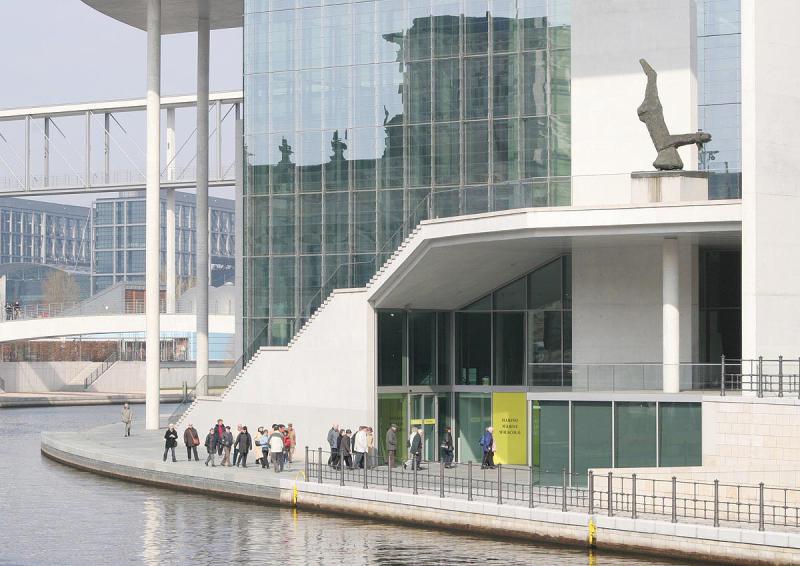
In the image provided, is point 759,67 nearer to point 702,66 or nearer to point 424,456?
point 702,66

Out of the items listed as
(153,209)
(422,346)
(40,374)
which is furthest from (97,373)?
(422,346)

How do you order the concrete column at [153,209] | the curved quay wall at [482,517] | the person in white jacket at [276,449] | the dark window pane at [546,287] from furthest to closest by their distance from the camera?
the concrete column at [153,209] → the dark window pane at [546,287] → the person in white jacket at [276,449] → the curved quay wall at [482,517]

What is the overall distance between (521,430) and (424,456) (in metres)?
3.37

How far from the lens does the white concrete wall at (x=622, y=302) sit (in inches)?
1638

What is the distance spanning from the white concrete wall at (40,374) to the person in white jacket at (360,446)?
229 feet

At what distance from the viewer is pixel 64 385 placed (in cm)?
10669

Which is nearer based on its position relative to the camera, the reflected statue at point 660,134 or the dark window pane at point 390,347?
the reflected statue at point 660,134

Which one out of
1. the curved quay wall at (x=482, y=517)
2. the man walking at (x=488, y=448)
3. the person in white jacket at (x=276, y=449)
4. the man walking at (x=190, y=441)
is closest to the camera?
the curved quay wall at (x=482, y=517)

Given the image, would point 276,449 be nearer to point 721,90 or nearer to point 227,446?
point 227,446

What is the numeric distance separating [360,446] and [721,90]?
15390 mm

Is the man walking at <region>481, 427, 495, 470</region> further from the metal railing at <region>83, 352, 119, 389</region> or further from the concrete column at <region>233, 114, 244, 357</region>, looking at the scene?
the metal railing at <region>83, 352, 119, 389</region>

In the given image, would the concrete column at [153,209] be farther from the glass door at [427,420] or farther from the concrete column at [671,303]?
the concrete column at [671,303]

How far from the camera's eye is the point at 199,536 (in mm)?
31625

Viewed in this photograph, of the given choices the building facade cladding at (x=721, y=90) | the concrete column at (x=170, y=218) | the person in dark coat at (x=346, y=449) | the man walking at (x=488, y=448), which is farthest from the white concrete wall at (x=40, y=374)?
the building facade cladding at (x=721, y=90)
